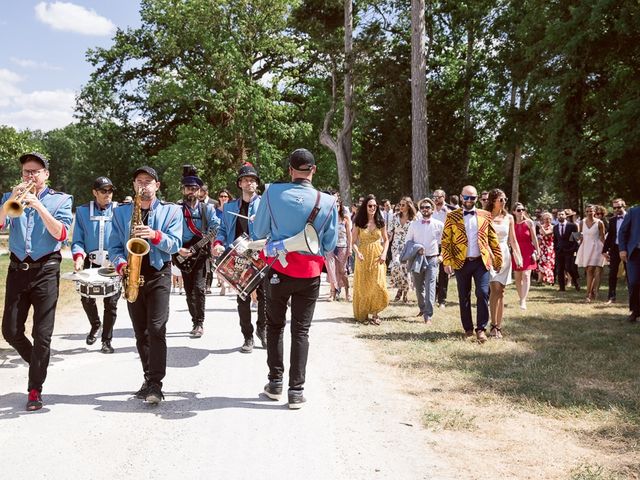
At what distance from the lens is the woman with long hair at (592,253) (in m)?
13.9

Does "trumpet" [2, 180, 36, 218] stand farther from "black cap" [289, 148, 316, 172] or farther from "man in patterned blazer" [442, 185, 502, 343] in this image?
"man in patterned blazer" [442, 185, 502, 343]

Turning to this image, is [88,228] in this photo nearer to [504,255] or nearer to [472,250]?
[472,250]

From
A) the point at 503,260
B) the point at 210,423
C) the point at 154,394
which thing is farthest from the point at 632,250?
the point at 154,394

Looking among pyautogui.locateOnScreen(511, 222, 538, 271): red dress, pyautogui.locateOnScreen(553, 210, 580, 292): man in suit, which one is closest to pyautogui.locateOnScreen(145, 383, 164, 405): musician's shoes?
pyautogui.locateOnScreen(511, 222, 538, 271): red dress

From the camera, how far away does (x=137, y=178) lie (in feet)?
18.1

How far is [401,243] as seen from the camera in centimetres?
1381

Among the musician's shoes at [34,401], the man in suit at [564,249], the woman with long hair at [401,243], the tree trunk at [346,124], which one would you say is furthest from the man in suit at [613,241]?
the tree trunk at [346,124]

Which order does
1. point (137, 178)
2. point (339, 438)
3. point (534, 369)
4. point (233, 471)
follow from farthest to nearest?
point (534, 369)
point (137, 178)
point (339, 438)
point (233, 471)

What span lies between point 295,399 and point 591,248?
418 inches

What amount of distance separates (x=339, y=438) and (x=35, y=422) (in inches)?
93.6

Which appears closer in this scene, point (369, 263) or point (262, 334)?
point (262, 334)

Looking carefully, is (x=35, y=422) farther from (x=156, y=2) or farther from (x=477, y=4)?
(x=156, y=2)

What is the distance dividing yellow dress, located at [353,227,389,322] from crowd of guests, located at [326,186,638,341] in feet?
0.05

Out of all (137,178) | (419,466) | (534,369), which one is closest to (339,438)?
(419,466)
